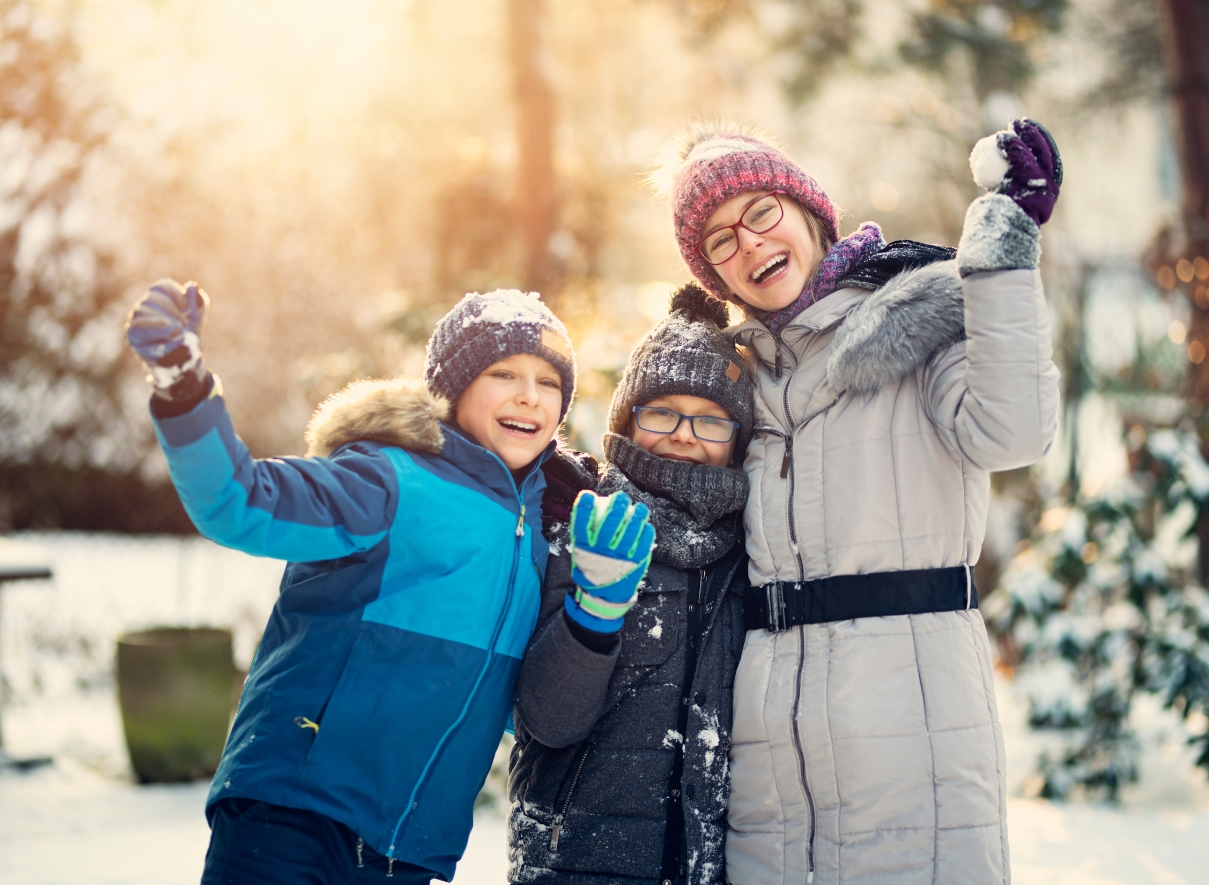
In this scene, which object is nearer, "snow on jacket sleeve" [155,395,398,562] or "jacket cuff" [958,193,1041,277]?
"snow on jacket sleeve" [155,395,398,562]

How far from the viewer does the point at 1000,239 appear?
5.06 ft

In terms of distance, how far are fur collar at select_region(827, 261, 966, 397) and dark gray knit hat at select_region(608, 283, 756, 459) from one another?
242 millimetres

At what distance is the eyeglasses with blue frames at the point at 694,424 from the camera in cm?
197

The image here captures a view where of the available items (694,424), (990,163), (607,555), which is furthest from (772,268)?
(607,555)

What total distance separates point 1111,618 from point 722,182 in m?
3.61

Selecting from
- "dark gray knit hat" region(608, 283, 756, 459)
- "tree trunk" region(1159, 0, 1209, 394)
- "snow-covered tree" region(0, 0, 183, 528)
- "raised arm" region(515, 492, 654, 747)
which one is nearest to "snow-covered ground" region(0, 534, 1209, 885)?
"snow-covered tree" region(0, 0, 183, 528)

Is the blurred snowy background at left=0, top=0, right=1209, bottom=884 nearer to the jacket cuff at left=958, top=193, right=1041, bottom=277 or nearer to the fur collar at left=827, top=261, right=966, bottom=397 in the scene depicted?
the fur collar at left=827, top=261, right=966, bottom=397

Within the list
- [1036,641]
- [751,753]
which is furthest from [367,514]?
[1036,641]

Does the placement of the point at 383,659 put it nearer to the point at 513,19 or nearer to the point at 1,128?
the point at 513,19

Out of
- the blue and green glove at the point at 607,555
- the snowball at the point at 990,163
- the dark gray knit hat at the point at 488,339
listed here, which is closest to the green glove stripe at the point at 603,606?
the blue and green glove at the point at 607,555

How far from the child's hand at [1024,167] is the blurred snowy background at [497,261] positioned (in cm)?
96

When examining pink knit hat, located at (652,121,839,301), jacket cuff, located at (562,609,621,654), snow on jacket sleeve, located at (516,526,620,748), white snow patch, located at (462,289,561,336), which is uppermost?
pink knit hat, located at (652,121,839,301)

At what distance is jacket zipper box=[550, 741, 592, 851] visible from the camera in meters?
1.78

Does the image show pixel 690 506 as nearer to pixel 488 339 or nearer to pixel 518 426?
pixel 518 426
